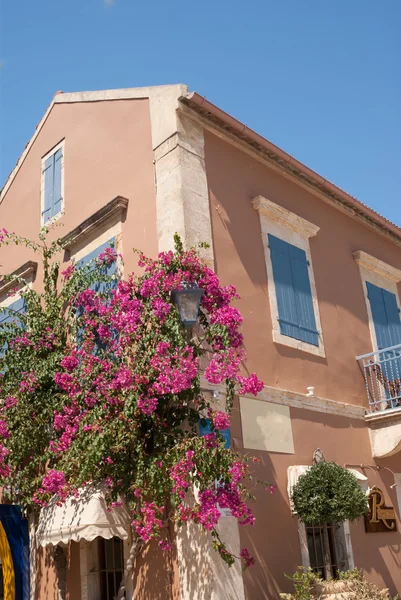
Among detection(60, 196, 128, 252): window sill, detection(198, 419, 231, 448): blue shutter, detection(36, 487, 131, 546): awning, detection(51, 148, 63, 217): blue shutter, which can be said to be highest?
detection(51, 148, 63, 217): blue shutter

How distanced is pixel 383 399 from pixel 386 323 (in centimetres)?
198

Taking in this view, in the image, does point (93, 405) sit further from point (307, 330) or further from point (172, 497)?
point (307, 330)

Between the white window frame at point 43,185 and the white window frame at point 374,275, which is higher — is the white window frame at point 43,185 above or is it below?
→ above

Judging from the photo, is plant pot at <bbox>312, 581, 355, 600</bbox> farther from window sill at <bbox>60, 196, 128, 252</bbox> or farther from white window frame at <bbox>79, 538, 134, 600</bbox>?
window sill at <bbox>60, 196, 128, 252</bbox>

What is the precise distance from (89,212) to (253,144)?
2750mm

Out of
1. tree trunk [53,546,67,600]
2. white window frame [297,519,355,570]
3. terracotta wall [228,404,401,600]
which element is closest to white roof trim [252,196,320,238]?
terracotta wall [228,404,401,600]

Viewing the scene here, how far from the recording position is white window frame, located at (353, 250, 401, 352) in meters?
13.0

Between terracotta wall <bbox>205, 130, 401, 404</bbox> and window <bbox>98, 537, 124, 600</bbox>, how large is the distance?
9.94ft

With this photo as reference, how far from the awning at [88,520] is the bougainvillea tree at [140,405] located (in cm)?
16

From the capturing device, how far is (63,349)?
404 inches

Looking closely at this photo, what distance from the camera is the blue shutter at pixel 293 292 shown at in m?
10.9

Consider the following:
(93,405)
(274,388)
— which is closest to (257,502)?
(274,388)

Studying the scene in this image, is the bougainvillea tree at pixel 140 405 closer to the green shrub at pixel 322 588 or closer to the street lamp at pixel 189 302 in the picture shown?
the street lamp at pixel 189 302

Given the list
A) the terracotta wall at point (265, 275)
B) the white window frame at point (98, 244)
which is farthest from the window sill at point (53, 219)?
the terracotta wall at point (265, 275)
